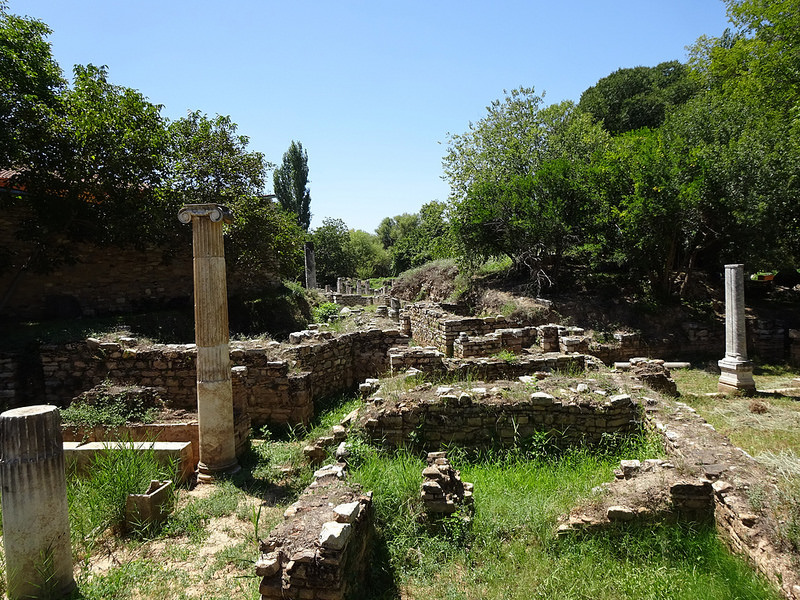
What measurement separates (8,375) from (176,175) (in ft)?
26.7

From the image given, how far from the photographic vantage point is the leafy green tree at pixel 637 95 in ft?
98.0

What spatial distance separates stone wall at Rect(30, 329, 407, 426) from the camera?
31.5 ft

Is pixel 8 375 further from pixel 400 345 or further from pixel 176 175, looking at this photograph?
pixel 400 345

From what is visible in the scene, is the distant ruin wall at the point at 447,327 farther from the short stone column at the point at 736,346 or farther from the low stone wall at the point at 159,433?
the low stone wall at the point at 159,433

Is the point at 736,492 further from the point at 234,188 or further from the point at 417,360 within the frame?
the point at 234,188

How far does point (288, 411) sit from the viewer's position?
376 inches

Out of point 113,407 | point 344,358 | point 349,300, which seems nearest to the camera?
point 113,407

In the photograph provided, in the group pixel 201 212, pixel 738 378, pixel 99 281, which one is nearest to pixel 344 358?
pixel 201 212

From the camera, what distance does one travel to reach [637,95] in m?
31.4

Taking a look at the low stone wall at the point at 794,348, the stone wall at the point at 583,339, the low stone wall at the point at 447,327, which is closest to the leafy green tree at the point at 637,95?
the stone wall at the point at 583,339

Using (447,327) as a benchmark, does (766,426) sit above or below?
below

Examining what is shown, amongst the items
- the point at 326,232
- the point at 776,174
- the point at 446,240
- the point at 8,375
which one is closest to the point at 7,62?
the point at 8,375

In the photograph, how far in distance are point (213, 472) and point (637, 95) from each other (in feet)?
116

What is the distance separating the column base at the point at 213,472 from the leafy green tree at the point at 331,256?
125ft
